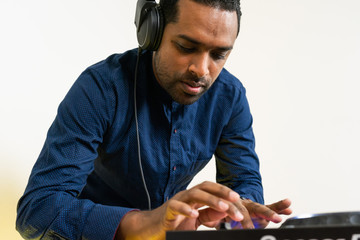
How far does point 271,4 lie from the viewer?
7.95 feet

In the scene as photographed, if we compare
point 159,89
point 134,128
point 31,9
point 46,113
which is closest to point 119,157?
point 134,128

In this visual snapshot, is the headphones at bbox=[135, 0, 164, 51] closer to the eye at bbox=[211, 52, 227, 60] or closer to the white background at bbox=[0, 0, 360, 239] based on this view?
the eye at bbox=[211, 52, 227, 60]

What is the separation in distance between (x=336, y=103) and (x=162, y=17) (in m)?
1.50

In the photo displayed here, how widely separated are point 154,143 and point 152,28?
34cm

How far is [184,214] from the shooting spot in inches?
30.7

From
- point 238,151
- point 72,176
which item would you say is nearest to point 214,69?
point 238,151

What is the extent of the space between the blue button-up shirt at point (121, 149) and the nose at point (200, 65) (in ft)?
0.60

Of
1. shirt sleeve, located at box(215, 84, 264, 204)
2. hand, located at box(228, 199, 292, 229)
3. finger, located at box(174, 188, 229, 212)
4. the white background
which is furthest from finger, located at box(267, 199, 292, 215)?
the white background

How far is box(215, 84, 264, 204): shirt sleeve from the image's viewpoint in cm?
143

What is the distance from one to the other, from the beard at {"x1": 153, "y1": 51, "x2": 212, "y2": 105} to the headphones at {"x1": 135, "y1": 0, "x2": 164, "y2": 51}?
6 centimetres

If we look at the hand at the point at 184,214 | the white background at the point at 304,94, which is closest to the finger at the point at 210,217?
the hand at the point at 184,214

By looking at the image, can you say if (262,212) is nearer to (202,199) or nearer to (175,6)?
(202,199)

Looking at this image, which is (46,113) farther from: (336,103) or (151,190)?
(336,103)

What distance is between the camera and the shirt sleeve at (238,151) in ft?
4.68
